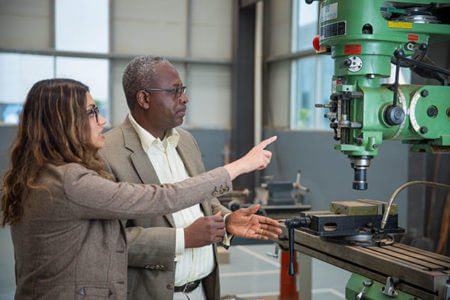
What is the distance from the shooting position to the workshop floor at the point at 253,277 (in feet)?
11.1

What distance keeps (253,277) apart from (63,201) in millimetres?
2978

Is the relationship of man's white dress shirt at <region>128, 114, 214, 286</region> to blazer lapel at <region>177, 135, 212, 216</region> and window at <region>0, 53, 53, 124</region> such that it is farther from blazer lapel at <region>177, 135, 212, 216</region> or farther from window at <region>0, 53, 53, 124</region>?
window at <region>0, 53, 53, 124</region>

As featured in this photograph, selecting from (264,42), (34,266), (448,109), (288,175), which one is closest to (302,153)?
(288,175)

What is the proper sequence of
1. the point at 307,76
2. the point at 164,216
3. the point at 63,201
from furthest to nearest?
the point at 307,76, the point at 164,216, the point at 63,201

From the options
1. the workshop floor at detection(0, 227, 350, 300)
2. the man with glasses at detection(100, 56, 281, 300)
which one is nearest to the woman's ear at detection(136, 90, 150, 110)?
the man with glasses at detection(100, 56, 281, 300)

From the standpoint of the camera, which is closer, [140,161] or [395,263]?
[395,263]

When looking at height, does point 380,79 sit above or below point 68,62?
below

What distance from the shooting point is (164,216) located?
4.94 ft

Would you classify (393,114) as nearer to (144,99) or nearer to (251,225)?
(251,225)

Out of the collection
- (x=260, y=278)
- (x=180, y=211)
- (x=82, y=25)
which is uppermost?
(x=82, y=25)

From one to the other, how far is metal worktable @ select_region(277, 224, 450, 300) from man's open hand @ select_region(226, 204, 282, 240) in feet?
0.78

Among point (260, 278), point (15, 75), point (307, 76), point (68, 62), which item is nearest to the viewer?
point (260, 278)

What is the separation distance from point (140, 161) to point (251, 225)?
0.39 meters

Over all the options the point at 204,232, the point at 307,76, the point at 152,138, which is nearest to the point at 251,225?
the point at 204,232
